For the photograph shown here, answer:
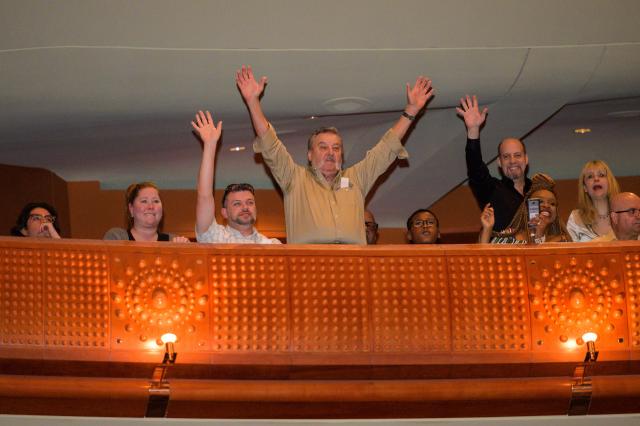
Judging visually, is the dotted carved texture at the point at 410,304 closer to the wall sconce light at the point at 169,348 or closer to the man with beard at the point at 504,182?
the man with beard at the point at 504,182

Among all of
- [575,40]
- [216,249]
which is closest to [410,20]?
[575,40]

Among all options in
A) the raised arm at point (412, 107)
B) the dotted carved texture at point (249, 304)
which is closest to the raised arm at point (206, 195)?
the dotted carved texture at point (249, 304)

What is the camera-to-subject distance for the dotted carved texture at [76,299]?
5254mm

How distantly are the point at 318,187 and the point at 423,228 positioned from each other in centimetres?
111

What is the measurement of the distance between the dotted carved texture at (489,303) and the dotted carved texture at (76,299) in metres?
1.80

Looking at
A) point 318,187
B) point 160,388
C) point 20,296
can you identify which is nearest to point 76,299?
point 20,296

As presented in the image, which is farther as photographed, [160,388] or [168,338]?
[168,338]

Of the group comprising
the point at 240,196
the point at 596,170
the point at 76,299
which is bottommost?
the point at 76,299

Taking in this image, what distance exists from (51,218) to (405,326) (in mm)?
2186

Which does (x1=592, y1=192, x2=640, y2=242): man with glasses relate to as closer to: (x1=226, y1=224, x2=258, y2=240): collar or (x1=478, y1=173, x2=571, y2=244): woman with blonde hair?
(x1=478, y1=173, x2=571, y2=244): woman with blonde hair

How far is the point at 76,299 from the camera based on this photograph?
5.30 metres

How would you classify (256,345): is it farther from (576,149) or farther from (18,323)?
(576,149)

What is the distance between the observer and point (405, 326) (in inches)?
215

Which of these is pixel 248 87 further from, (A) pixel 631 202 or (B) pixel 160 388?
(A) pixel 631 202
